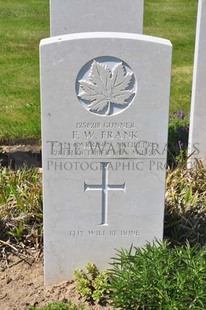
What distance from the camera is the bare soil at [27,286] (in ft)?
14.4

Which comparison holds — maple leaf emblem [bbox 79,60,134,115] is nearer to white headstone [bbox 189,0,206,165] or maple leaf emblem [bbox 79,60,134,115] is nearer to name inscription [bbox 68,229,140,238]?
name inscription [bbox 68,229,140,238]

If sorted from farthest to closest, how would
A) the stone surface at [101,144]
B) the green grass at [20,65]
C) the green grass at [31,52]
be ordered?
the green grass at [31,52] < the green grass at [20,65] < the stone surface at [101,144]

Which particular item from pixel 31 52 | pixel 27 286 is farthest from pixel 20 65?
pixel 27 286

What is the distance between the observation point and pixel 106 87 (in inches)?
161

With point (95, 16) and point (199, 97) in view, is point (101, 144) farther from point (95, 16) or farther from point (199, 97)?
point (95, 16)

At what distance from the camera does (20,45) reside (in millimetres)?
11398

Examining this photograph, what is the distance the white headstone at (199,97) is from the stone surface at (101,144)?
65.8 inches

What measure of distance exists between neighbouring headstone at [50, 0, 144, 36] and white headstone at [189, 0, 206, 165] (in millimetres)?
738

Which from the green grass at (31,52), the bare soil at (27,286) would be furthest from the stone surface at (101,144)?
the green grass at (31,52)

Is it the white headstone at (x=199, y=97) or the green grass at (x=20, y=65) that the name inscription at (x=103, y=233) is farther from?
the green grass at (x=20, y=65)

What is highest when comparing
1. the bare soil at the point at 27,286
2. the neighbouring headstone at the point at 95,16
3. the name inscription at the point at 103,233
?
the neighbouring headstone at the point at 95,16

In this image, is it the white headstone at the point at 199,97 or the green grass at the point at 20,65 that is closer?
the white headstone at the point at 199,97

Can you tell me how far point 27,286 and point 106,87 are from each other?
1.53 metres

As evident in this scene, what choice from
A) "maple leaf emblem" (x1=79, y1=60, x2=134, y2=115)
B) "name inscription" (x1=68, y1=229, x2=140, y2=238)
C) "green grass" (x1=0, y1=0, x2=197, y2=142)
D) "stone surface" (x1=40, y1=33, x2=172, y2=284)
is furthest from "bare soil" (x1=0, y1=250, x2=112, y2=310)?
"green grass" (x1=0, y1=0, x2=197, y2=142)
